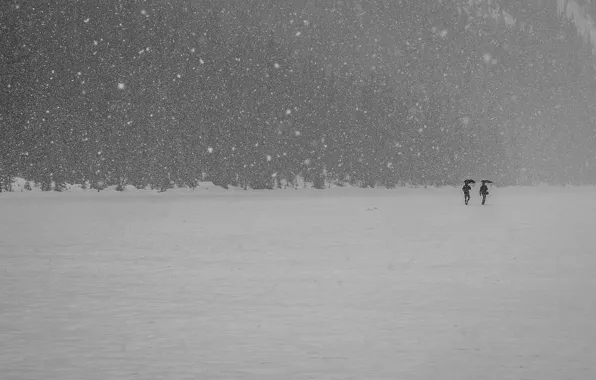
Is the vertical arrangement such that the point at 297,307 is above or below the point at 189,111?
Result: below

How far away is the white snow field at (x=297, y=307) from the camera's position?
8.65 metres

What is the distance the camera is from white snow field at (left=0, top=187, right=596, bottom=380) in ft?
28.4

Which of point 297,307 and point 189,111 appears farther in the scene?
point 189,111

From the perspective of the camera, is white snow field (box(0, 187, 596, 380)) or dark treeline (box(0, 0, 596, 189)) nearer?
white snow field (box(0, 187, 596, 380))

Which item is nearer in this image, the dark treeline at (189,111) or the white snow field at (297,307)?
the white snow field at (297,307)

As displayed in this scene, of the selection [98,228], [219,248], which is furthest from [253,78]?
[219,248]

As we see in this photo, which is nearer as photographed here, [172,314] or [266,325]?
[266,325]

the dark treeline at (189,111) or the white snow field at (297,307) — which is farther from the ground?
the dark treeline at (189,111)

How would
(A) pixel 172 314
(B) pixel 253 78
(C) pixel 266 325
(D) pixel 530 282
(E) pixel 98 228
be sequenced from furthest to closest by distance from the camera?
1. (B) pixel 253 78
2. (E) pixel 98 228
3. (D) pixel 530 282
4. (A) pixel 172 314
5. (C) pixel 266 325

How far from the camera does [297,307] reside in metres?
12.2

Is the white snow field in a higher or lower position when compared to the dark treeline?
lower

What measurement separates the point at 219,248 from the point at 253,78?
6937cm

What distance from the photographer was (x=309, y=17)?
172 metres

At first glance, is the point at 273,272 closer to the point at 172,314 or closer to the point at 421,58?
the point at 172,314
